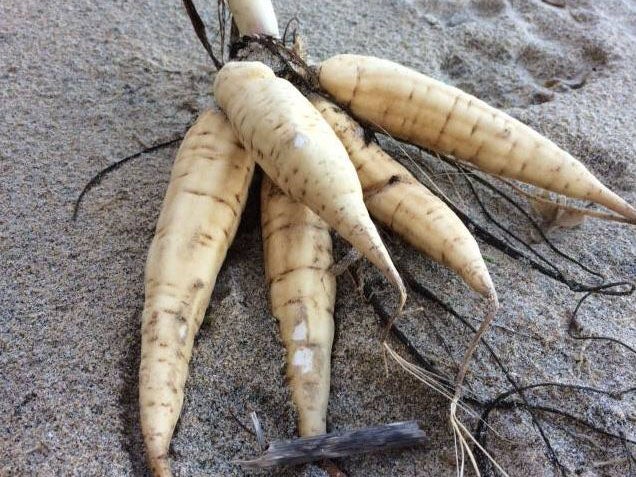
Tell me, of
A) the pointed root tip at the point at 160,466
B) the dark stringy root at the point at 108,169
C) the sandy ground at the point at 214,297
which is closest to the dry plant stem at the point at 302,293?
the sandy ground at the point at 214,297

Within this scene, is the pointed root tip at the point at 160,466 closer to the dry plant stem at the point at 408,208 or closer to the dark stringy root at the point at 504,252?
the dark stringy root at the point at 504,252

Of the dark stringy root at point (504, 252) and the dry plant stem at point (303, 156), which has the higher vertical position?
the dry plant stem at point (303, 156)

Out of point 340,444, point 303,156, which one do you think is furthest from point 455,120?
point 340,444

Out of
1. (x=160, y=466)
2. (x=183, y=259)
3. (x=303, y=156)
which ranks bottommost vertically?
(x=160, y=466)

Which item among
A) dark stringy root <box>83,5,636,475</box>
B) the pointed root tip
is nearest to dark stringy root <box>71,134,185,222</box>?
dark stringy root <box>83,5,636,475</box>

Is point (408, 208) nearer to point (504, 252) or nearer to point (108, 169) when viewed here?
point (504, 252)

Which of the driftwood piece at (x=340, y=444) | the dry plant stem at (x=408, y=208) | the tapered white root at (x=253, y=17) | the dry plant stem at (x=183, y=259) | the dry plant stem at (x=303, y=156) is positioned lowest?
the driftwood piece at (x=340, y=444)
